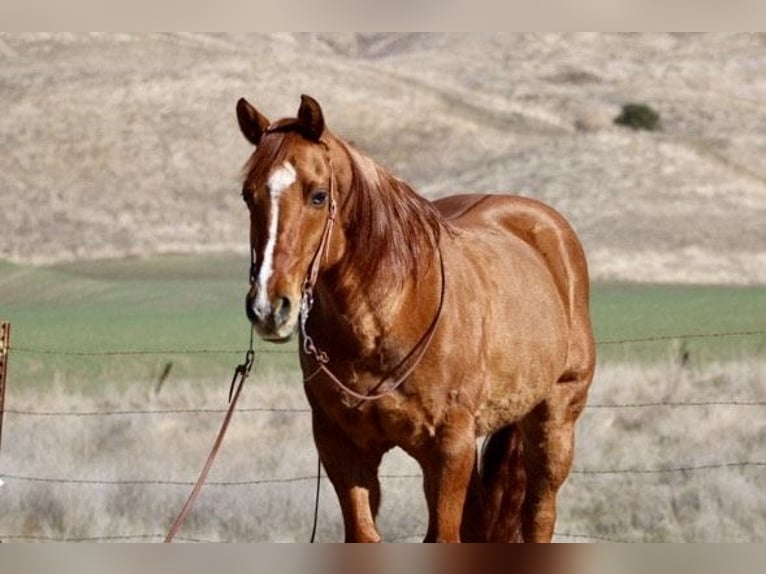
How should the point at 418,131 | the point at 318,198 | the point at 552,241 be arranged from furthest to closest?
the point at 418,131
the point at 552,241
the point at 318,198

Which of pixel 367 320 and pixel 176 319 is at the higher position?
pixel 367 320

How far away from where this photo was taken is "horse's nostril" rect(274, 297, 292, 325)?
4.49 m

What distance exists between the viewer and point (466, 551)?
5.22 metres

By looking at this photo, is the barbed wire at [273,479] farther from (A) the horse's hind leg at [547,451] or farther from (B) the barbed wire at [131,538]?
(A) the horse's hind leg at [547,451]

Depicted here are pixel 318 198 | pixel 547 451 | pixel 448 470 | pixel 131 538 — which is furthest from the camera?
pixel 131 538

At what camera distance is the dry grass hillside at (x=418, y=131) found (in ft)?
64.3

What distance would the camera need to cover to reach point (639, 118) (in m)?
25.5

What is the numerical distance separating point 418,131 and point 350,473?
1921 cm

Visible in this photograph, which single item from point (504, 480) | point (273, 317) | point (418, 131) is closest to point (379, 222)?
point (273, 317)

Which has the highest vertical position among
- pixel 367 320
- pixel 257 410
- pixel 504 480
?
pixel 367 320

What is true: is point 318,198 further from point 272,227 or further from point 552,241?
point 552,241

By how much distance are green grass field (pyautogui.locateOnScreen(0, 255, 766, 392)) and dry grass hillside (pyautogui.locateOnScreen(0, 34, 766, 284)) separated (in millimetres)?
822

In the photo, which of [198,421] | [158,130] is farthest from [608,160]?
[198,421]

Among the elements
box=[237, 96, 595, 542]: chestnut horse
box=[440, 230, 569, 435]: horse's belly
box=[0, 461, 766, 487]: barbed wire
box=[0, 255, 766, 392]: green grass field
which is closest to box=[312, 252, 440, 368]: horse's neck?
box=[237, 96, 595, 542]: chestnut horse
